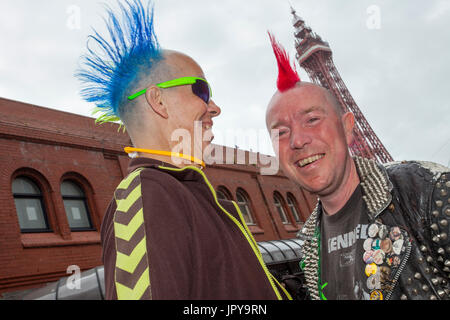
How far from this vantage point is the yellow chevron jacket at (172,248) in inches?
48.7

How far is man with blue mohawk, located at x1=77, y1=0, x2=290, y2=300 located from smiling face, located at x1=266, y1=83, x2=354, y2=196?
1.87 ft

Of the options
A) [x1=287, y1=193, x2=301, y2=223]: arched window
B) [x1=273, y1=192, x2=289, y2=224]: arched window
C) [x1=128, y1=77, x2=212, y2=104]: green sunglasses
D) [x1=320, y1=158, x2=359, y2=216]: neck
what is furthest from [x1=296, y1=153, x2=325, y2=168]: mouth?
[x1=287, y1=193, x2=301, y2=223]: arched window

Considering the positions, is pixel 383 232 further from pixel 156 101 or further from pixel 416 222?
pixel 156 101

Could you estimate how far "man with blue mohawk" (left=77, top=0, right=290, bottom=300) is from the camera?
1.27 m

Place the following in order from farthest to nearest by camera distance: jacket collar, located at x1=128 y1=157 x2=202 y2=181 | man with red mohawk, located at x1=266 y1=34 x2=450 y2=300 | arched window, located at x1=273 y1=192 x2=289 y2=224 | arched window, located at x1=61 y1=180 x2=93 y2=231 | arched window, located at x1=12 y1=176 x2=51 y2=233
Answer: arched window, located at x1=273 y1=192 x2=289 y2=224, arched window, located at x1=61 y1=180 x2=93 y2=231, arched window, located at x1=12 y1=176 x2=51 y2=233, man with red mohawk, located at x1=266 y1=34 x2=450 y2=300, jacket collar, located at x1=128 y1=157 x2=202 y2=181

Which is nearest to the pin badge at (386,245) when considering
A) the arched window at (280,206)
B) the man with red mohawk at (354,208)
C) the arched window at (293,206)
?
the man with red mohawk at (354,208)

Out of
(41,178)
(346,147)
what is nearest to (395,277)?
(346,147)

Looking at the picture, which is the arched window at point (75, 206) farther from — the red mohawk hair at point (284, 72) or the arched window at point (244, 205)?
the red mohawk hair at point (284, 72)

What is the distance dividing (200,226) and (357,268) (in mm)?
1013

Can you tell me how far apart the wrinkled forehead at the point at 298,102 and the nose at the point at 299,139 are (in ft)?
0.42

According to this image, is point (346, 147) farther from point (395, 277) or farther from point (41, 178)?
point (41, 178)

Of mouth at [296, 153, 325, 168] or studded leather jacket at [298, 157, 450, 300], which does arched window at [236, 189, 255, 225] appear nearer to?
mouth at [296, 153, 325, 168]

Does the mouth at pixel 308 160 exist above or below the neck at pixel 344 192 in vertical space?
above
